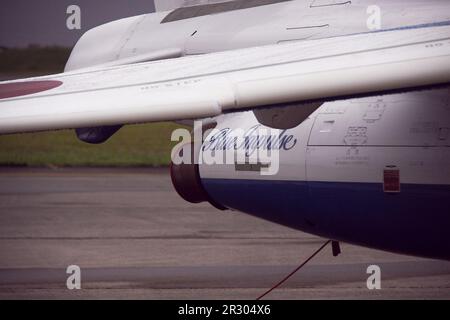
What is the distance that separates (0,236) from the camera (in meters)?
18.1

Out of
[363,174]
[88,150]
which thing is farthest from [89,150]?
[363,174]

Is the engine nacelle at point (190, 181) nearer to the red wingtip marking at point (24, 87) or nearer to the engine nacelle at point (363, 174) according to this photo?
the engine nacelle at point (363, 174)

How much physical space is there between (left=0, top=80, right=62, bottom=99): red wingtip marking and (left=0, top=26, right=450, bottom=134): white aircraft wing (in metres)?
0.04

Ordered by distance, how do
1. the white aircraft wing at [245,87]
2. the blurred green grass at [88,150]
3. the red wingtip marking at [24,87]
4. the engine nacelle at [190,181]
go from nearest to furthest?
the white aircraft wing at [245,87]
the red wingtip marking at [24,87]
the engine nacelle at [190,181]
the blurred green grass at [88,150]

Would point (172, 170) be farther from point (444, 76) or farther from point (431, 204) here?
point (444, 76)

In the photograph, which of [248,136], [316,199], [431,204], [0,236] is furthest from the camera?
[0,236]

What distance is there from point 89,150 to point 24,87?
2951cm

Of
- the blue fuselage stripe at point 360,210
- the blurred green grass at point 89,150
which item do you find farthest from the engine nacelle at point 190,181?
the blurred green grass at point 89,150

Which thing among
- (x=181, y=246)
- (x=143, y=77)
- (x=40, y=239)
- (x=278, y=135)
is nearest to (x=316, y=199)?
(x=278, y=135)

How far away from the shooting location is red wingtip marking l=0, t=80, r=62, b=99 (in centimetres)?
877

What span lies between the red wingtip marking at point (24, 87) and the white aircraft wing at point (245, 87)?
37mm

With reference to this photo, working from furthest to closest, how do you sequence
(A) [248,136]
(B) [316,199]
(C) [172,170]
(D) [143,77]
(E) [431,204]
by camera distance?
(C) [172,170] → (A) [248,136] → (B) [316,199] → (E) [431,204] → (D) [143,77]

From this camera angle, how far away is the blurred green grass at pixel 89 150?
1373 inches

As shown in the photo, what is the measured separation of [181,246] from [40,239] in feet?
7.65
